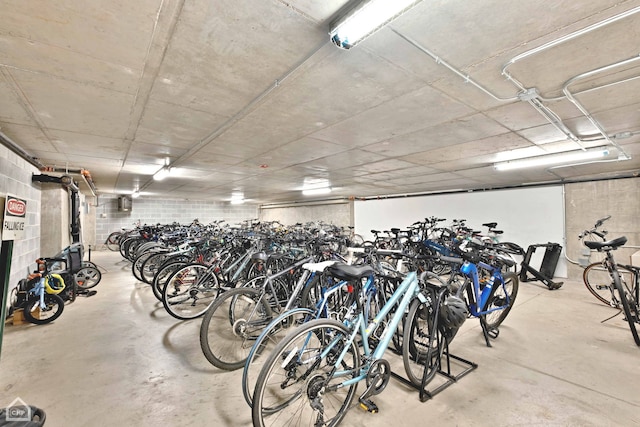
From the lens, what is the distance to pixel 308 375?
1.47 m

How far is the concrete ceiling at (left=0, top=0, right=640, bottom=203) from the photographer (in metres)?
1.26

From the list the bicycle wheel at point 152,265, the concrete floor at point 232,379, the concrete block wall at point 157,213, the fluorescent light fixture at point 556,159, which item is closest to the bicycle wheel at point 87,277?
the bicycle wheel at point 152,265

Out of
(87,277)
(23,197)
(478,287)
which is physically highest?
(23,197)

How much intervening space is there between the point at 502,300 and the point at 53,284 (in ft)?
17.1

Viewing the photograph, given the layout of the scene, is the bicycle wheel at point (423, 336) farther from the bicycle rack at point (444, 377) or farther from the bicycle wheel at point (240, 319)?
the bicycle wheel at point (240, 319)

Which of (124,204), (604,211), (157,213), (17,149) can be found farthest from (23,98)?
(157,213)

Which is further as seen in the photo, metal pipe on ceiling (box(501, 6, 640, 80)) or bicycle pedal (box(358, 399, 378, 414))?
bicycle pedal (box(358, 399, 378, 414))

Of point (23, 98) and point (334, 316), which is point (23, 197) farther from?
point (334, 316)

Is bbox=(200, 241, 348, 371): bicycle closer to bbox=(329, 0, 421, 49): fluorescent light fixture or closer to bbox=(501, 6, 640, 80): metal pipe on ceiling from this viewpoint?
bbox=(329, 0, 421, 49): fluorescent light fixture

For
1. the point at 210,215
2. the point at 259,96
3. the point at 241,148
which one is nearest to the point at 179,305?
the point at 241,148

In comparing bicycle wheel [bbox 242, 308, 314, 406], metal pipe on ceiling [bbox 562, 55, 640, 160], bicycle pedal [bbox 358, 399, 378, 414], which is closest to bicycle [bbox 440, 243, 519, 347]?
bicycle pedal [bbox 358, 399, 378, 414]

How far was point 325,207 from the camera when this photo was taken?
10836mm

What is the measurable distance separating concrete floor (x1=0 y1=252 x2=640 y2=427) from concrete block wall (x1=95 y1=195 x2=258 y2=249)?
8837 millimetres

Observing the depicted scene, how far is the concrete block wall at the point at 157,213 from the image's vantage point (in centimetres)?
1026
